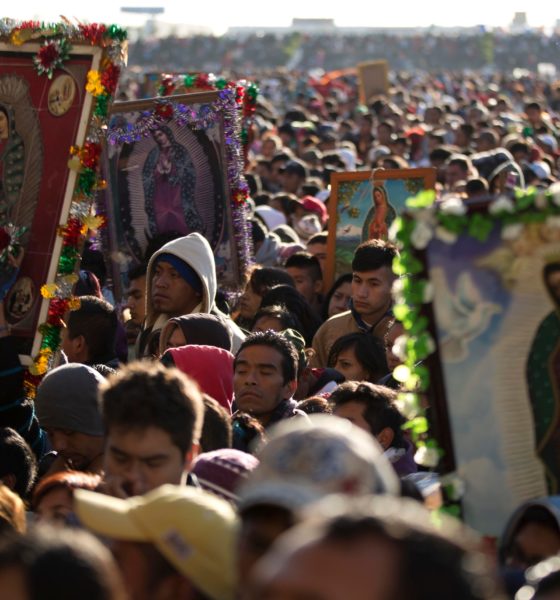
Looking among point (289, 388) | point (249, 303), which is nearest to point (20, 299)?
point (289, 388)

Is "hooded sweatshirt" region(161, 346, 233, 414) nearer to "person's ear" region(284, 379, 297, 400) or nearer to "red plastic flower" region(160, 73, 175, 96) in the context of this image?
"person's ear" region(284, 379, 297, 400)

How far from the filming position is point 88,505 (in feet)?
11.0

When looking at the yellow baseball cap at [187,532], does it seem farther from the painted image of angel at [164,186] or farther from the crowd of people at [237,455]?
the painted image of angel at [164,186]

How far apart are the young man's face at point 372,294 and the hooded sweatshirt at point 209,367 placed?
1.74 meters

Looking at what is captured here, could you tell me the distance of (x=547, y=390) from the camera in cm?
395

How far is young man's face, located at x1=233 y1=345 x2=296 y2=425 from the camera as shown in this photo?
20.1ft

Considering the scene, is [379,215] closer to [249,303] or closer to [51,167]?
[249,303]

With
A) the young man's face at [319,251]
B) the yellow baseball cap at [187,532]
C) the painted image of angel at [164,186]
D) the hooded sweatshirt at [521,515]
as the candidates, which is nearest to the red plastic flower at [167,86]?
the young man's face at [319,251]

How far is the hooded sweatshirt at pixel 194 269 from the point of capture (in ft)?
24.8

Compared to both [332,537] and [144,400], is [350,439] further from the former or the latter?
[144,400]

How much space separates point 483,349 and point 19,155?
3.29 meters

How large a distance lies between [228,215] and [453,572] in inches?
251

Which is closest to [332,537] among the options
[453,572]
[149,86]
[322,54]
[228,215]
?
[453,572]

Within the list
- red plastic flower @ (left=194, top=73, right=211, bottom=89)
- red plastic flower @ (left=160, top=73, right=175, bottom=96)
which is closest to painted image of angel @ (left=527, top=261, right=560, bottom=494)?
red plastic flower @ (left=194, top=73, right=211, bottom=89)
